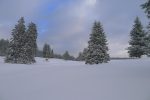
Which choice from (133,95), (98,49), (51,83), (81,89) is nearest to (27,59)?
(98,49)

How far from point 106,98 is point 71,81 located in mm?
5394

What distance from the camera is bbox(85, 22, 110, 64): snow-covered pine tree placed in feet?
133

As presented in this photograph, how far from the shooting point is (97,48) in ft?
135

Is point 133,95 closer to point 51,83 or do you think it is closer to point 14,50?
point 51,83

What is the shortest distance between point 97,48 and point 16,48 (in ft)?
60.6

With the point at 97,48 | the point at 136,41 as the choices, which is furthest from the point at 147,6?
the point at 136,41

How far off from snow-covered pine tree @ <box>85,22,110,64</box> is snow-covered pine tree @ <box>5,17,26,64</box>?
15448mm

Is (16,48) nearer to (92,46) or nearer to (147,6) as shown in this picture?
(92,46)

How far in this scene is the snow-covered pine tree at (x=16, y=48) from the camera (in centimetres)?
4716

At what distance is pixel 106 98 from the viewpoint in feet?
44.0

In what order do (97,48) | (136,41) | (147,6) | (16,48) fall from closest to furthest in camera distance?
(147,6), (97,48), (16,48), (136,41)

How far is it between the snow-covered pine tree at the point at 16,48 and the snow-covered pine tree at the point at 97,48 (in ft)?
50.7

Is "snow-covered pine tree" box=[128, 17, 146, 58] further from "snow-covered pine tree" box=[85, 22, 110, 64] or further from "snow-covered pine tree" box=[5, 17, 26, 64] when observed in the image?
"snow-covered pine tree" box=[5, 17, 26, 64]

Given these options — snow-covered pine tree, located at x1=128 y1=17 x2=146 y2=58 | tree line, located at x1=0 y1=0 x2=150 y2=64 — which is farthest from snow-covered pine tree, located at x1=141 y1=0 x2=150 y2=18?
snow-covered pine tree, located at x1=128 y1=17 x2=146 y2=58
